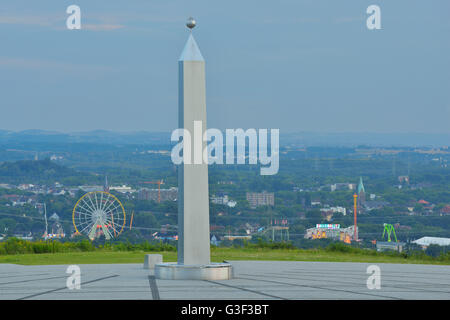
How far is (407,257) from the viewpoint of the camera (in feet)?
82.6

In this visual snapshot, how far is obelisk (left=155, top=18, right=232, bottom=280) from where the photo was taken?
15.3 meters

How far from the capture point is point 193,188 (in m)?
15.5

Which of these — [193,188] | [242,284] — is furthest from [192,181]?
[242,284]

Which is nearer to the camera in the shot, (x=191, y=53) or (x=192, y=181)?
(x=192, y=181)

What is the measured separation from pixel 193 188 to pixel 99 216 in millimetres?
30497

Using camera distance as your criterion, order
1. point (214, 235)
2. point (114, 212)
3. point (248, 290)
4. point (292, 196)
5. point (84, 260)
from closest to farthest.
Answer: point (248, 290) → point (84, 260) → point (214, 235) → point (114, 212) → point (292, 196)

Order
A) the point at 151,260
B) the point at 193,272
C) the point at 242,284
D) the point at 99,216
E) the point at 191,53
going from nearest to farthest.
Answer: the point at 242,284 < the point at 193,272 < the point at 191,53 < the point at 151,260 < the point at 99,216

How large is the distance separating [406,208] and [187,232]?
35.1 meters

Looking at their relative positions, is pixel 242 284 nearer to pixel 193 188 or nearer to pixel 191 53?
pixel 193 188

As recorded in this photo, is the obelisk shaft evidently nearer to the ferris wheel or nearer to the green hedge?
the green hedge

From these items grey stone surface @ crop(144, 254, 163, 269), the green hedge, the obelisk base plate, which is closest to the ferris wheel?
the green hedge

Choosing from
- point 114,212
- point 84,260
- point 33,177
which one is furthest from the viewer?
point 33,177
